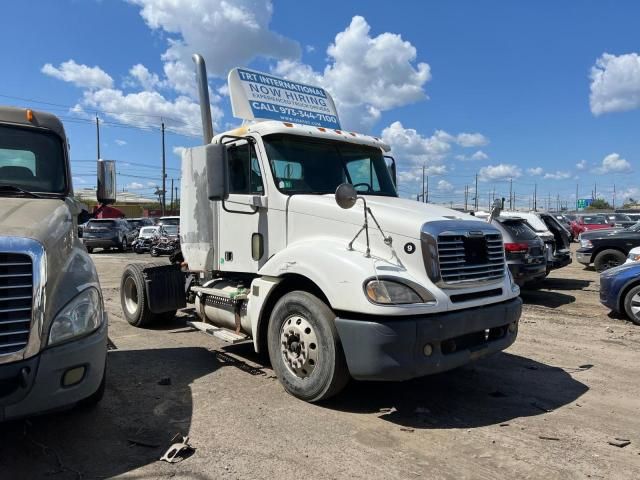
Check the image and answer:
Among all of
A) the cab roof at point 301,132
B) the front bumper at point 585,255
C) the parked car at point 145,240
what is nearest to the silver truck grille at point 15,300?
the cab roof at point 301,132

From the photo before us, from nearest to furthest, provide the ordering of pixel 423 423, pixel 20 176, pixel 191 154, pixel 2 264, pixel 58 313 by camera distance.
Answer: pixel 2 264 → pixel 58 313 → pixel 423 423 → pixel 20 176 → pixel 191 154

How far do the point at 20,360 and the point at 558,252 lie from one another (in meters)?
12.4

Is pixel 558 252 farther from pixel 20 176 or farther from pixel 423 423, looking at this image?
pixel 20 176

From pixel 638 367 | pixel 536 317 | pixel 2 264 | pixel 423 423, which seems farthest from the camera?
pixel 536 317

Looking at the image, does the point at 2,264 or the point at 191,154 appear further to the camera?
the point at 191,154

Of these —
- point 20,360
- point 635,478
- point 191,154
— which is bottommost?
point 635,478

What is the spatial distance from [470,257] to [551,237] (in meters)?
8.72

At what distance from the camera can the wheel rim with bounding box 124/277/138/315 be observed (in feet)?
25.9

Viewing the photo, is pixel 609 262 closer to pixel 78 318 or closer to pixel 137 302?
pixel 137 302

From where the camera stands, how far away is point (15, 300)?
3.15m

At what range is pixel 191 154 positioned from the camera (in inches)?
266

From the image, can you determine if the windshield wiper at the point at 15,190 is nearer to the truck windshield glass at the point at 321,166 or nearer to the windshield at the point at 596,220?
the truck windshield glass at the point at 321,166

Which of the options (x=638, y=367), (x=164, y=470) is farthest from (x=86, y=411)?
(x=638, y=367)

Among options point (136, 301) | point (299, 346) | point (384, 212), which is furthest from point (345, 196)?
point (136, 301)
